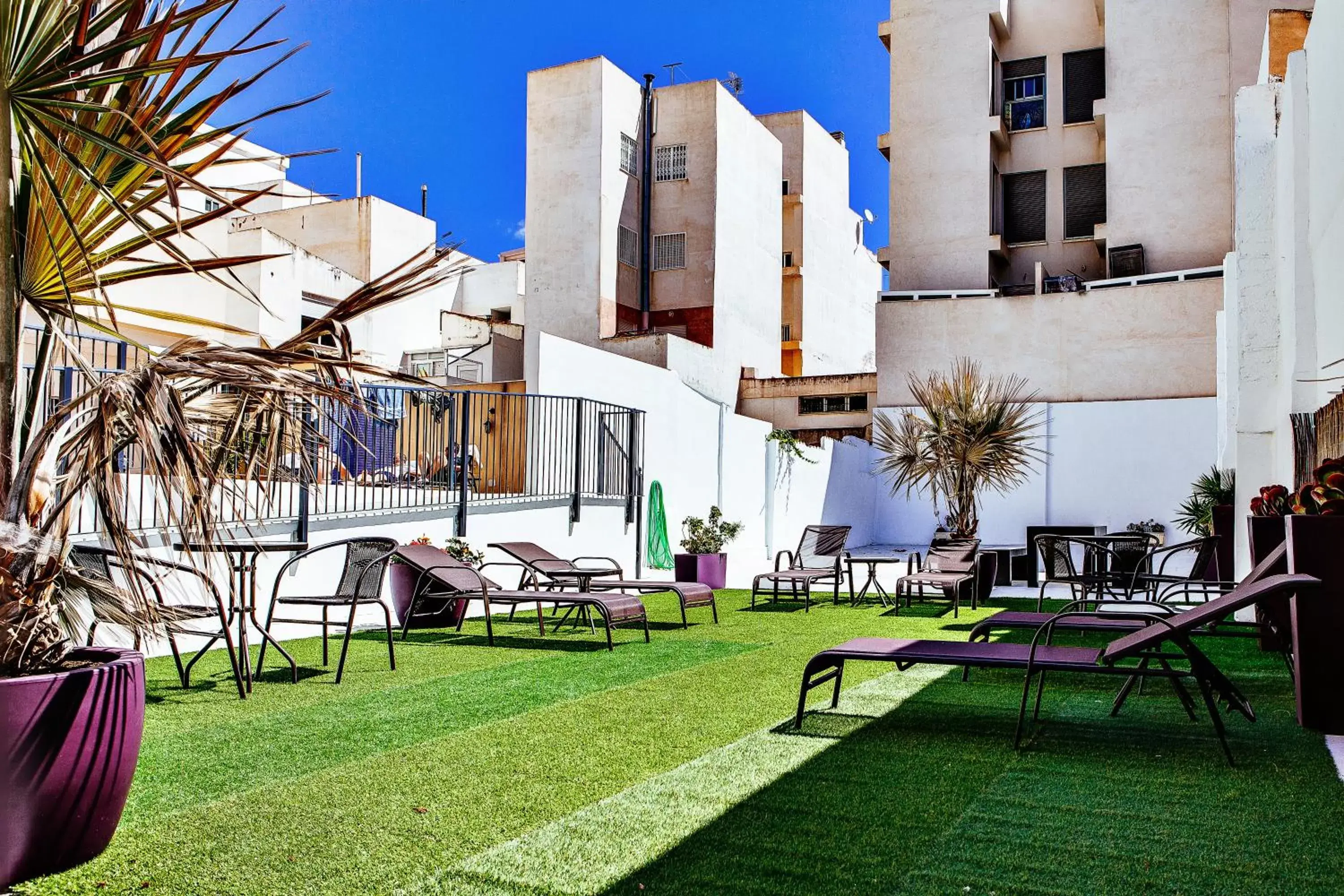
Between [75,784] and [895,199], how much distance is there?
1084 inches

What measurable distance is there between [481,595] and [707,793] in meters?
4.67

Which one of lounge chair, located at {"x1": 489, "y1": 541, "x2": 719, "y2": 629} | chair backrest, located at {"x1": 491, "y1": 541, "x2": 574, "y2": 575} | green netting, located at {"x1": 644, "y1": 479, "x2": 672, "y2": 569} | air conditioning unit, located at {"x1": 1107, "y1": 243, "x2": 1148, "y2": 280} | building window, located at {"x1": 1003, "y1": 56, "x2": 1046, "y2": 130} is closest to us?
lounge chair, located at {"x1": 489, "y1": 541, "x2": 719, "y2": 629}

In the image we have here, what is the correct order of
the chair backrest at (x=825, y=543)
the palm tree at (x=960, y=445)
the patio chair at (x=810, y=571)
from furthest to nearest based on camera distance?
the palm tree at (x=960, y=445) < the chair backrest at (x=825, y=543) < the patio chair at (x=810, y=571)

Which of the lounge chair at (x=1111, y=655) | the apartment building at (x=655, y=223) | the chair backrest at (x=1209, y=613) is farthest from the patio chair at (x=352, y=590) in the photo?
the apartment building at (x=655, y=223)

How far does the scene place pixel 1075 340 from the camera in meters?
24.8

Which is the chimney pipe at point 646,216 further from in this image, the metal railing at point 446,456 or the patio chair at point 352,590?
the patio chair at point 352,590

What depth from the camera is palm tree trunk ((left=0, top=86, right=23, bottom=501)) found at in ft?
10.3

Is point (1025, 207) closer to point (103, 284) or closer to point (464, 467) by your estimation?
point (464, 467)

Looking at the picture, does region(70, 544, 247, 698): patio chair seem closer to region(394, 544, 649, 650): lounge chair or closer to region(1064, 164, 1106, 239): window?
region(394, 544, 649, 650): lounge chair

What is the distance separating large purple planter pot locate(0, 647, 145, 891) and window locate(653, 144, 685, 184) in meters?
30.1

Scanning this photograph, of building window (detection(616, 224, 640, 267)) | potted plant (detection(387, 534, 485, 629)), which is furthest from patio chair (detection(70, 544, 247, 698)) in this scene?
building window (detection(616, 224, 640, 267))

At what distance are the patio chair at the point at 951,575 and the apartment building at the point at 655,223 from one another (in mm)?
15135

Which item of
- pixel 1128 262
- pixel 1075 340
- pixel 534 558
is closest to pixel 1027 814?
pixel 534 558

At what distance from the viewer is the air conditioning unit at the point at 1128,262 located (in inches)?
992
